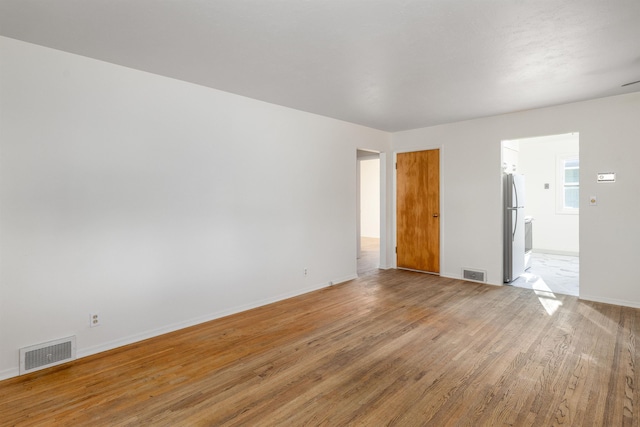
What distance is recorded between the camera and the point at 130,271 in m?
3.14

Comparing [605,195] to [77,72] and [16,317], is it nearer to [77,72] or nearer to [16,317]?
[77,72]

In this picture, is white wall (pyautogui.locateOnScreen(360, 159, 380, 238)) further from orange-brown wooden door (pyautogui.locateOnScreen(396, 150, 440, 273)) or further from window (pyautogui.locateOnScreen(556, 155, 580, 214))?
window (pyautogui.locateOnScreen(556, 155, 580, 214))

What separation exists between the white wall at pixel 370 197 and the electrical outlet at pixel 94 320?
28.7 feet

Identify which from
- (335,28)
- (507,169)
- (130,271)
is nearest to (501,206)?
(507,169)

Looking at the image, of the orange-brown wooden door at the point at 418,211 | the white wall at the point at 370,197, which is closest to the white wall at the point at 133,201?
the orange-brown wooden door at the point at 418,211

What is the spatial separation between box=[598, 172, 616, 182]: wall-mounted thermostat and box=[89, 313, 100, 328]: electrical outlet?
19.3ft

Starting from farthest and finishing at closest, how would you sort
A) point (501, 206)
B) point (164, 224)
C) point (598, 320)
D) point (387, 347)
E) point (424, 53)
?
point (501, 206) → point (598, 320) → point (164, 224) → point (387, 347) → point (424, 53)

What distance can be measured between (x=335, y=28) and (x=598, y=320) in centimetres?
407

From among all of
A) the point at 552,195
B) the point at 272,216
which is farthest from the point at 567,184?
the point at 272,216

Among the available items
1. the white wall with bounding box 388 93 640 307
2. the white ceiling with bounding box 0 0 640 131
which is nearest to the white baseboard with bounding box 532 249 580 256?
the white wall with bounding box 388 93 640 307

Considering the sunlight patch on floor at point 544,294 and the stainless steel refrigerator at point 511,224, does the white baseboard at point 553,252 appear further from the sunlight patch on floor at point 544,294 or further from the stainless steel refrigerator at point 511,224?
the stainless steel refrigerator at point 511,224

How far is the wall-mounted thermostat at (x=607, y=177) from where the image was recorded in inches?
163

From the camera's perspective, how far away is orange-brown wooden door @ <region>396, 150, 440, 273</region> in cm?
582

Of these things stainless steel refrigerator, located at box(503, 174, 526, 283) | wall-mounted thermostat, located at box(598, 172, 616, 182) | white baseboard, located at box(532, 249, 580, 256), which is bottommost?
white baseboard, located at box(532, 249, 580, 256)
